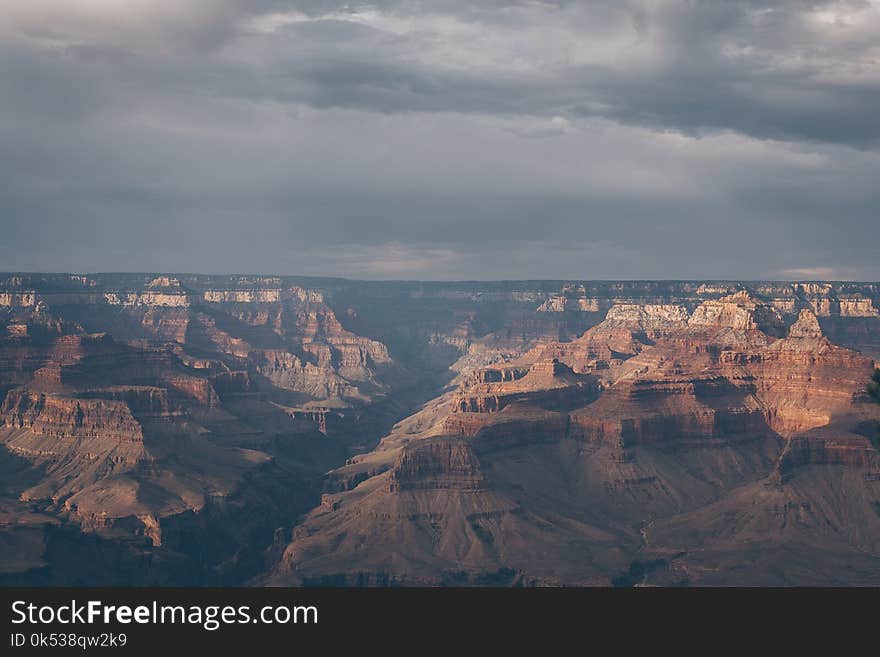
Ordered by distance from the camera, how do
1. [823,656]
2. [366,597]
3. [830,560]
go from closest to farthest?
[823,656]
[366,597]
[830,560]

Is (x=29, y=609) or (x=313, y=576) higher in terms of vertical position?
(x=29, y=609)

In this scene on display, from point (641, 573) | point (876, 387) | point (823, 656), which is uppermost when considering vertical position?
point (876, 387)

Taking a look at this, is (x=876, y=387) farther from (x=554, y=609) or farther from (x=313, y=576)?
(x=313, y=576)

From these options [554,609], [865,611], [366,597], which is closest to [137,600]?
[366,597]

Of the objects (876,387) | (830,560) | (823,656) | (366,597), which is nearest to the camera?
(823,656)

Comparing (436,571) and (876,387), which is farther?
(436,571)

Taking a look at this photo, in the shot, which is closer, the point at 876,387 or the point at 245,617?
the point at 245,617

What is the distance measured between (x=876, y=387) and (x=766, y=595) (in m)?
40.3

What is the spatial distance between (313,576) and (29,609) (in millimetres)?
158169

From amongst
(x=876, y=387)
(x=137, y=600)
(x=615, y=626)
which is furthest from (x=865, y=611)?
(x=876, y=387)

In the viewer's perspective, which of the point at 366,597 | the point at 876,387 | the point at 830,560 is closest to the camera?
the point at 366,597

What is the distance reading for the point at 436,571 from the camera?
195 metres

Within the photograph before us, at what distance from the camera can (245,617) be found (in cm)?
3822

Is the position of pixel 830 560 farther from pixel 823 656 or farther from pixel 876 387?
pixel 823 656
